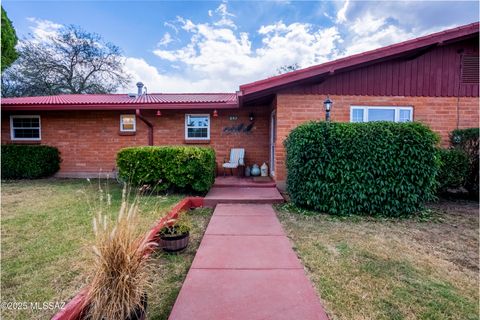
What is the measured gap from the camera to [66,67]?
19938 millimetres

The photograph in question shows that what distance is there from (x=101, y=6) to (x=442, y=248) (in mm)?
10846

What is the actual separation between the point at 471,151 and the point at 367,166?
3387mm

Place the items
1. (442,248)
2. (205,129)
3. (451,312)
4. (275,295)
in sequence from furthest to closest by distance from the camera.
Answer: (205,129) < (442,248) < (275,295) < (451,312)

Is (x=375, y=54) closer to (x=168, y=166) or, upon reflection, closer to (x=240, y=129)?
(x=240, y=129)

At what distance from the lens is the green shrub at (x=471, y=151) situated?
5.87m

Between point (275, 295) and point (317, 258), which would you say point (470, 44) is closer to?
point (317, 258)

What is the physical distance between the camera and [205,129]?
9.09 meters

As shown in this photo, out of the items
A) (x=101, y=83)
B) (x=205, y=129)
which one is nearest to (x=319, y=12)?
(x=205, y=129)

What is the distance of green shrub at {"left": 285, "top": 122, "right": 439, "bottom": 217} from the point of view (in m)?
4.77

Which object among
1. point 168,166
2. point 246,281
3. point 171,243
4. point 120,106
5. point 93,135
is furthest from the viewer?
point 93,135

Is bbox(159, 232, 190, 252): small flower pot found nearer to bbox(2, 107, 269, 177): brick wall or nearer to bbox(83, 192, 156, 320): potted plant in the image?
bbox(83, 192, 156, 320): potted plant

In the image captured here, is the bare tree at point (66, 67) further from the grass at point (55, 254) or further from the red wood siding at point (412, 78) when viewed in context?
the red wood siding at point (412, 78)

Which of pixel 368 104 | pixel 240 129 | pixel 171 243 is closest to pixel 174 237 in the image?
pixel 171 243

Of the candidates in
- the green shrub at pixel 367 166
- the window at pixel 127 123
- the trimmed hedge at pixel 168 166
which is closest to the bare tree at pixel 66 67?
the window at pixel 127 123
